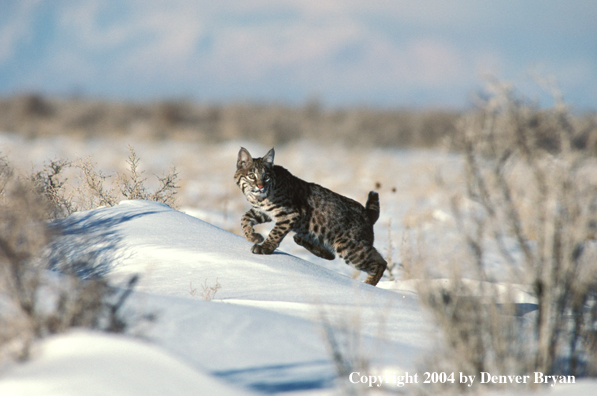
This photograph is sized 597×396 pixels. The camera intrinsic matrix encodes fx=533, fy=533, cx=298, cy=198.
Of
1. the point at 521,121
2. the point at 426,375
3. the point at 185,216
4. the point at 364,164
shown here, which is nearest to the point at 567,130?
the point at 521,121

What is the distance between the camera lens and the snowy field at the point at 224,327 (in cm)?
229

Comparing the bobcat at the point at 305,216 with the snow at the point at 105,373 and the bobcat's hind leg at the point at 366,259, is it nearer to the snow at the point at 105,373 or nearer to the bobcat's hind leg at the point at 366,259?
the bobcat's hind leg at the point at 366,259

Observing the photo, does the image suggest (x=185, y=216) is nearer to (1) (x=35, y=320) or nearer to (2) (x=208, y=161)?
(1) (x=35, y=320)

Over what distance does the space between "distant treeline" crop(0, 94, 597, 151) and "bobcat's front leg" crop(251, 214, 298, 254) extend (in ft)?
54.7

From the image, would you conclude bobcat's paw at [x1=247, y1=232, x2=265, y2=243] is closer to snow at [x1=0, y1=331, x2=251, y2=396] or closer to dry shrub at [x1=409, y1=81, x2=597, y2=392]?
dry shrub at [x1=409, y1=81, x2=597, y2=392]

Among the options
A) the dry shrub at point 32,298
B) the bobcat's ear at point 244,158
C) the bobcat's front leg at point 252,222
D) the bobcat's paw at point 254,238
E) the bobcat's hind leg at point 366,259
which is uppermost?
the bobcat's ear at point 244,158

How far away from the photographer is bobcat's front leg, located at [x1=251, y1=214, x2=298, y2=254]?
5.07 meters

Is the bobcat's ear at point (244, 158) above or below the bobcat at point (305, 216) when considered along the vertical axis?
above

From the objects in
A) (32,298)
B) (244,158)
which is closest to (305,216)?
(244,158)

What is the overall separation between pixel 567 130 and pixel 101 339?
2537mm

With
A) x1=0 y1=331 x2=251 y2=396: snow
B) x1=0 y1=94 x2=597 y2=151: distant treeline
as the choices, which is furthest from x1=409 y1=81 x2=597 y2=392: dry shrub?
x1=0 y1=94 x2=597 y2=151: distant treeline

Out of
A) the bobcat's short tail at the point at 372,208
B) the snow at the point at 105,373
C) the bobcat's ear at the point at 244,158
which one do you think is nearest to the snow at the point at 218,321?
the snow at the point at 105,373

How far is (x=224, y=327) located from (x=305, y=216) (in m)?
2.50

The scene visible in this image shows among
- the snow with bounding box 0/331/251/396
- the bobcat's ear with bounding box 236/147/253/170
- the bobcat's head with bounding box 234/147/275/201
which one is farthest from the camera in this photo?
the bobcat's ear with bounding box 236/147/253/170
